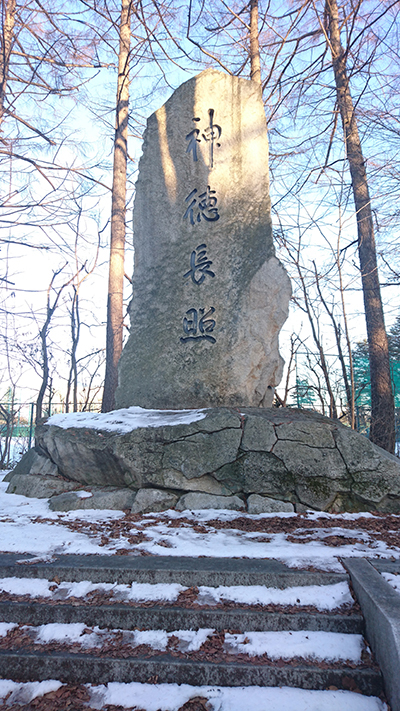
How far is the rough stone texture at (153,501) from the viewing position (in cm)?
375

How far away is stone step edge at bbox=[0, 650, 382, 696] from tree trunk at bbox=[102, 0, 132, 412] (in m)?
6.29

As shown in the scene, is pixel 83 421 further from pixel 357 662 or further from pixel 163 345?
pixel 357 662

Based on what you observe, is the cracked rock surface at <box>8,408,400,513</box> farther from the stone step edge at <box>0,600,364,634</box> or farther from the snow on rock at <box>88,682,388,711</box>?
the snow on rock at <box>88,682,388,711</box>

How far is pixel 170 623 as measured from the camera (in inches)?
77.8

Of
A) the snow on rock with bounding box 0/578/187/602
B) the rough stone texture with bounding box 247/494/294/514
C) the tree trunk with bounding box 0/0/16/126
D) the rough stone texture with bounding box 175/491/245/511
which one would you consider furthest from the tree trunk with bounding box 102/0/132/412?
the snow on rock with bounding box 0/578/187/602

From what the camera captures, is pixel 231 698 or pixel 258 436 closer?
pixel 231 698

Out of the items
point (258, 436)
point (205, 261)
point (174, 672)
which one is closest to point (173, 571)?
point (174, 672)

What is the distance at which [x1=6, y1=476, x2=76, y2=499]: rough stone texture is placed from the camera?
14.2 feet

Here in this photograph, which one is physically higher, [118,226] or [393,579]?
[118,226]

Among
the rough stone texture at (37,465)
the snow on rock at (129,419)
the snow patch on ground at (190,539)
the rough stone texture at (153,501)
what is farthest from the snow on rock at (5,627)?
the rough stone texture at (37,465)

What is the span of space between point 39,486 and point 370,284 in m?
5.83

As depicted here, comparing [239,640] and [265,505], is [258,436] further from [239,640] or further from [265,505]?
[239,640]

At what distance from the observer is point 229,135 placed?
510 centimetres

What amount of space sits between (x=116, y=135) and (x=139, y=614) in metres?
9.27
